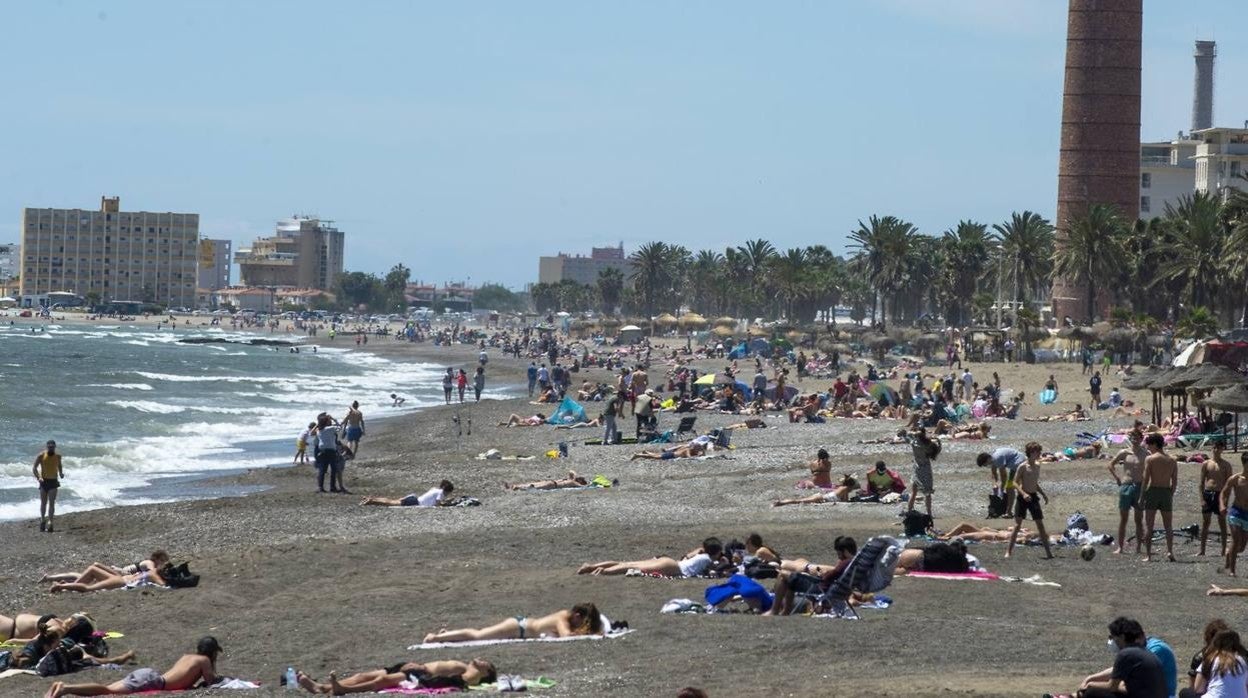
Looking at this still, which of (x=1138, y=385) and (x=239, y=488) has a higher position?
(x=1138, y=385)

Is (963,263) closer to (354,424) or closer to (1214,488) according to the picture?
(354,424)

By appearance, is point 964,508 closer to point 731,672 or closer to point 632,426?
point 731,672

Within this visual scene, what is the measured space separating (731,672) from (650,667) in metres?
0.55

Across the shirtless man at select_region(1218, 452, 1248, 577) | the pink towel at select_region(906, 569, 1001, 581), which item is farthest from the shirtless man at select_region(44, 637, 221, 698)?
the shirtless man at select_region(1218, 452, 1248, 577)

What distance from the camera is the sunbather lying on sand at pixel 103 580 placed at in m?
14.7

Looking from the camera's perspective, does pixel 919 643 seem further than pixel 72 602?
No

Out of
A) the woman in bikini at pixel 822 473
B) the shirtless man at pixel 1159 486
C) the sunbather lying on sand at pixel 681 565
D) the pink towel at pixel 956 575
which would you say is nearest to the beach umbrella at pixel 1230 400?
the woman in bikini at pixel 822 473

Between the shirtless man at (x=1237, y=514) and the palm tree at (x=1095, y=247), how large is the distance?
45.8 meters

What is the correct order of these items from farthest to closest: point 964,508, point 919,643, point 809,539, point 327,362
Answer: point 327,362, point 964,508, point 809,539, point 919,643

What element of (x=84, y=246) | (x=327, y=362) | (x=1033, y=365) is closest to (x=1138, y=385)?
(x=1033, y=365)

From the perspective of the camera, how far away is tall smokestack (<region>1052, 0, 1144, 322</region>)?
225 feet

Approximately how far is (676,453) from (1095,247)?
3534cm

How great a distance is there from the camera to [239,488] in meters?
25.1

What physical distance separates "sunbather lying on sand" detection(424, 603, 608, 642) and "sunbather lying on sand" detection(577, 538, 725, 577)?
7.75ft
